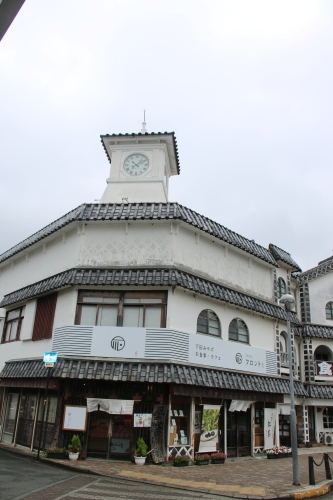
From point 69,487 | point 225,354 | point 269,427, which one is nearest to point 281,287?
point 225,354

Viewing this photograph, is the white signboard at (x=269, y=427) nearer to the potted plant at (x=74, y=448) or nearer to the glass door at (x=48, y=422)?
the potted plant at (x=74, y=448)

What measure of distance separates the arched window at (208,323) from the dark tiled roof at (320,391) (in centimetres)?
925

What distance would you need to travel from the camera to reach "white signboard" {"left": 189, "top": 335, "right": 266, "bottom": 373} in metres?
16.8

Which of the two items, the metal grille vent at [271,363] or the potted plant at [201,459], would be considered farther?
the metal grille vent at [271,363]

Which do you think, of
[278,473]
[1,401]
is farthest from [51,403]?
[278,473]

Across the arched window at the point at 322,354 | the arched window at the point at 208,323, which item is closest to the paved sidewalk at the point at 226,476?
the arched window at the point at 208,323

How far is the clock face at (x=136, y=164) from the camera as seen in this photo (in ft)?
75.1

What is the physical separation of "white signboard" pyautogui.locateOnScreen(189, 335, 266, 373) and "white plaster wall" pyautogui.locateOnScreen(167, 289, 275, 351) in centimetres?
47

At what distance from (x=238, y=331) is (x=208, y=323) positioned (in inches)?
87.0

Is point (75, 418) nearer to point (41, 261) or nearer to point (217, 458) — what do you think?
point (217, 458)

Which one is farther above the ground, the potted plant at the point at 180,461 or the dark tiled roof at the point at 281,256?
the dark tiled roof at the point at 281,256

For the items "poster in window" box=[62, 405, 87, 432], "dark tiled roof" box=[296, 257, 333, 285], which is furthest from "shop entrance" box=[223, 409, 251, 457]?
"dark tiled roof" box=[296, 257, 333, 285]

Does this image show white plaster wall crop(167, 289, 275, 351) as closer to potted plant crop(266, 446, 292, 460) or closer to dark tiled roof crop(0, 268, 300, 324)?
dark tiled roof crop(0, 268, 300, 324)

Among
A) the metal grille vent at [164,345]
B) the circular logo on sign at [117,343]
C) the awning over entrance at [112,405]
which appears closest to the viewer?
the awning over entrance at [112,405]
